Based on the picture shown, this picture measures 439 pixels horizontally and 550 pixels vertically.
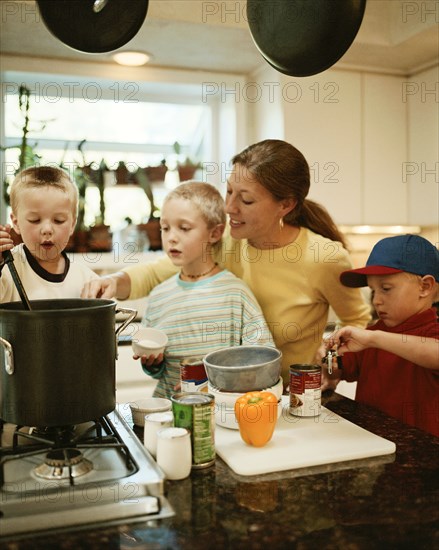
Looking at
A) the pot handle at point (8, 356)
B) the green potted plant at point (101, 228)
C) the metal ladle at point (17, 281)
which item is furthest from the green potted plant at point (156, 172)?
the pot handle at point (8, 356)

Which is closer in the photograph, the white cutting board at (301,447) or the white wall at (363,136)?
the white cutting board at (301,447)

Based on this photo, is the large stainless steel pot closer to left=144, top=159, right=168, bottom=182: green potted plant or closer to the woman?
the woman

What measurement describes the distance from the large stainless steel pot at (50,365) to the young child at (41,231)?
1.41 ft

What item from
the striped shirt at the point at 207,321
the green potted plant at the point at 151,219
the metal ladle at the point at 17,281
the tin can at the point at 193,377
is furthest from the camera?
the green potted plant at the point at 151,219

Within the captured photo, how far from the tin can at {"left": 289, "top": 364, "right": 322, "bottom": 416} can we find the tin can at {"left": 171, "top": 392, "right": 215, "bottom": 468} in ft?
0.84

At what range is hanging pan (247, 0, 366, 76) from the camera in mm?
1003

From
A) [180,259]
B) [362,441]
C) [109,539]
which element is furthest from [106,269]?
[109,539]

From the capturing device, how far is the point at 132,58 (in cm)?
252

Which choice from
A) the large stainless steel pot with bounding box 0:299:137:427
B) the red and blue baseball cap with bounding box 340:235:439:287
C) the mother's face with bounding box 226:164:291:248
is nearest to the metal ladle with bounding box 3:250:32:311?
the large stainless steel pot with bounding box 0:299:137:427

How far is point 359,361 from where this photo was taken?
57.9 inches

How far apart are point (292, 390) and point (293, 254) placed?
0.53 m

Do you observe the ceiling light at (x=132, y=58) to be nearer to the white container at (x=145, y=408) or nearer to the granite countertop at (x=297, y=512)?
the white container at (x=145, y=408)

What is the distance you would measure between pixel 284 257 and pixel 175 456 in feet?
2.77

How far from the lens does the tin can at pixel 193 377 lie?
121 centimetres
